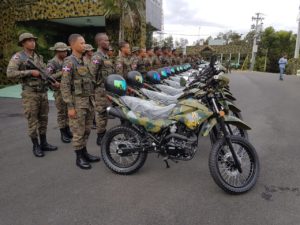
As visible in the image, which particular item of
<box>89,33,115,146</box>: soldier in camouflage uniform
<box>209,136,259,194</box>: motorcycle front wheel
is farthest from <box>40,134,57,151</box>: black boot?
<box>209,136,259,194</box>: motorcycle front wheel

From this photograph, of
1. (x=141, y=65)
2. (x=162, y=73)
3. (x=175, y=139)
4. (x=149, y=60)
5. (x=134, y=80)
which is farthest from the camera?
(x=149, y=60)

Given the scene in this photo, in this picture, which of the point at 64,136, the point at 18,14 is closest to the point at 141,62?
the point at 64,136

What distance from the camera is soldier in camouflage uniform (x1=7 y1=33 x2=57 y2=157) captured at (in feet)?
13.4

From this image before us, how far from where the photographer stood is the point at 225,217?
2.81 metres

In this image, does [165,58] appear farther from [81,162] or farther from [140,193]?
[140,193]

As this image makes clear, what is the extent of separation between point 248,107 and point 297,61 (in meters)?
23.8

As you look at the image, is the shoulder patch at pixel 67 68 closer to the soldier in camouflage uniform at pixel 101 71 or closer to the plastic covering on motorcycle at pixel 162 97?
the soldier in camouflage uniform at pixel 101 71

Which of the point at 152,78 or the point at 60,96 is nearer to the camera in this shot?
the point at 60,96

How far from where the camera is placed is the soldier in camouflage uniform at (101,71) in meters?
4.48

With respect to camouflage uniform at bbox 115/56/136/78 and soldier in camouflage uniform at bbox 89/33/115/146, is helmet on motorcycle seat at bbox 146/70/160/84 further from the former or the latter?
soldier in camouflage uniform at bbox 89/33/115/146

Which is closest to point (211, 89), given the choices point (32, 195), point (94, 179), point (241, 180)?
point (241, 180)

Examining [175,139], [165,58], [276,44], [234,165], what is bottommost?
[234,165]

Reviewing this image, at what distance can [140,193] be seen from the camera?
3.29 m

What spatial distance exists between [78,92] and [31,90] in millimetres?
980
